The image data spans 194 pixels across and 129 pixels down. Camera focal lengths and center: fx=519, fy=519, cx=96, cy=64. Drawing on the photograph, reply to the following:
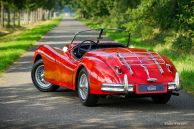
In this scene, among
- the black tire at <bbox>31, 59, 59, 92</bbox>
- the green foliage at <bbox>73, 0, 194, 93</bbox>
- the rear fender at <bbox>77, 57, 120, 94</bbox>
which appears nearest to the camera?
the rear fender at <bbox>77, 57, 120, 94</bbox>

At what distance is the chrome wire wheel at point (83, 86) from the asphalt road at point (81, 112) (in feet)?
0.71

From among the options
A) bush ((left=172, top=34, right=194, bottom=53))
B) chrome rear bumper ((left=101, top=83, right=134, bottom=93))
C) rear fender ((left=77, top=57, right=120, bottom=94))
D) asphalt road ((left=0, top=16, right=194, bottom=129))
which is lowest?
bush ((left=172, top=34, right=194, bottom=53))

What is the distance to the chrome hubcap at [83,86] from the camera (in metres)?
9.33

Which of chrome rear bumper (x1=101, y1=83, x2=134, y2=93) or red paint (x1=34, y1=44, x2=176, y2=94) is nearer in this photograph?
chrome rear bumper (x1=101, y1=83, x2=134, y2=93)

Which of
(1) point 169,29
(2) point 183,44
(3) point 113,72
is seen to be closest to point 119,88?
(3) point 113,72

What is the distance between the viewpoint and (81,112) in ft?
28.5

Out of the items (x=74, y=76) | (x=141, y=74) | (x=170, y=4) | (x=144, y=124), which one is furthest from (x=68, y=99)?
(x=170, y=4)

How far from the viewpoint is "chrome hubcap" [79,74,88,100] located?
30.6ft

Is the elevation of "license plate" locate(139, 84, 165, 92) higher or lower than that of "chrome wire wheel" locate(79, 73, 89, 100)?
higher

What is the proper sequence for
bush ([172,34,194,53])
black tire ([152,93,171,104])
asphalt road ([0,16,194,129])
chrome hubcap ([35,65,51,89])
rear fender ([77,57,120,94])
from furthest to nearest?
bush ([172,34,194,53]), chrome hubcap ([35,65,51,89]), black tire ([152,93,171,104]), rear fender ([77,57,120,94]), asphalt road ([0,16,194,129])

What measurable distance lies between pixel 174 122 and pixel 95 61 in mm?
2057

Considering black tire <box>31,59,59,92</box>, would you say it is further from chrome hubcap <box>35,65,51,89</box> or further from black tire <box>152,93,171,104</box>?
black tire <box>152,93,171,104</box>

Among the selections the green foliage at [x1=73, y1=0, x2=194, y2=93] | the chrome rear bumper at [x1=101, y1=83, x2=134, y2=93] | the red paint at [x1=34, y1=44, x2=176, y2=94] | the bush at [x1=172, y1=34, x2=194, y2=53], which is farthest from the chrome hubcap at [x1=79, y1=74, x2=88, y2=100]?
the bush at [x1=172, y1=34, x2=194, y2=53]

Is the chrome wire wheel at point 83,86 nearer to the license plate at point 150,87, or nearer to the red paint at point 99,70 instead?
the red paint at point 99,70
